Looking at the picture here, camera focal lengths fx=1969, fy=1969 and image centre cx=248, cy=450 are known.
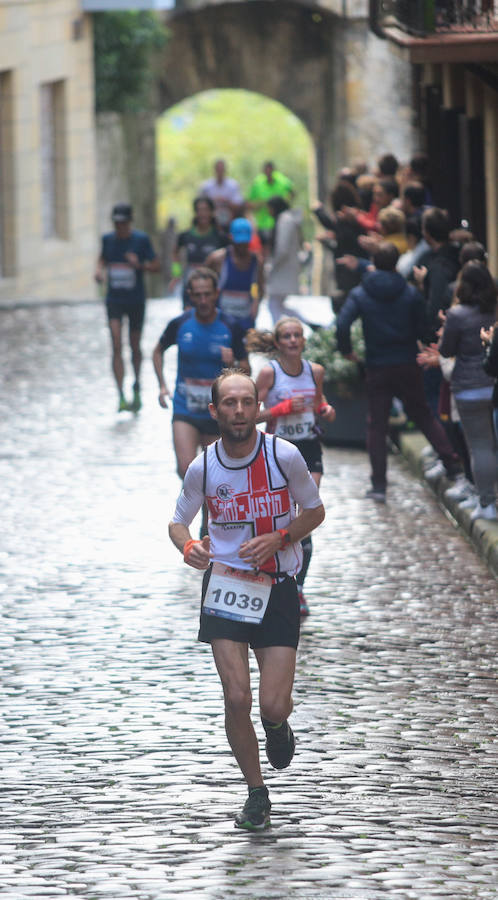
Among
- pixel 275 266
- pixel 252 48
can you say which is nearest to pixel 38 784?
pixel 275 266

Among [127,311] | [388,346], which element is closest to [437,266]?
[388,346]

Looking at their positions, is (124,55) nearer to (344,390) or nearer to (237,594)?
(344,390)

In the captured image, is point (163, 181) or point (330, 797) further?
point (163, 181)

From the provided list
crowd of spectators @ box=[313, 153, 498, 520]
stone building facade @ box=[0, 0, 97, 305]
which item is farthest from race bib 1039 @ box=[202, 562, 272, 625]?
stone building facade @ box=[0, 0, 97, 305]

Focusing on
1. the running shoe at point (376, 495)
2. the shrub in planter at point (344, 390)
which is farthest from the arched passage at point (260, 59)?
the running shoe at point (376, 495)

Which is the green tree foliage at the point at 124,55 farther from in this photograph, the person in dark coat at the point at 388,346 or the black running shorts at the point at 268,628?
the black running shorts at the point at 268,628

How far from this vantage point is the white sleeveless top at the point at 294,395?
939cm

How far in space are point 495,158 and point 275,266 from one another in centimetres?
278

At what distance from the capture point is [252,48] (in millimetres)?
34750

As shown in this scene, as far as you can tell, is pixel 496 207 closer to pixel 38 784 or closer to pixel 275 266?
pixel 275 266

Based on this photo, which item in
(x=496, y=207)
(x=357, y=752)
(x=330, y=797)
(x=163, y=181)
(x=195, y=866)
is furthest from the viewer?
(x=163, y=181)

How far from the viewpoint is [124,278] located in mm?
16141

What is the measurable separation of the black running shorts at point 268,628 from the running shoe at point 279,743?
0.27m

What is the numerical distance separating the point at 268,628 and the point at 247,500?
1.32ft
